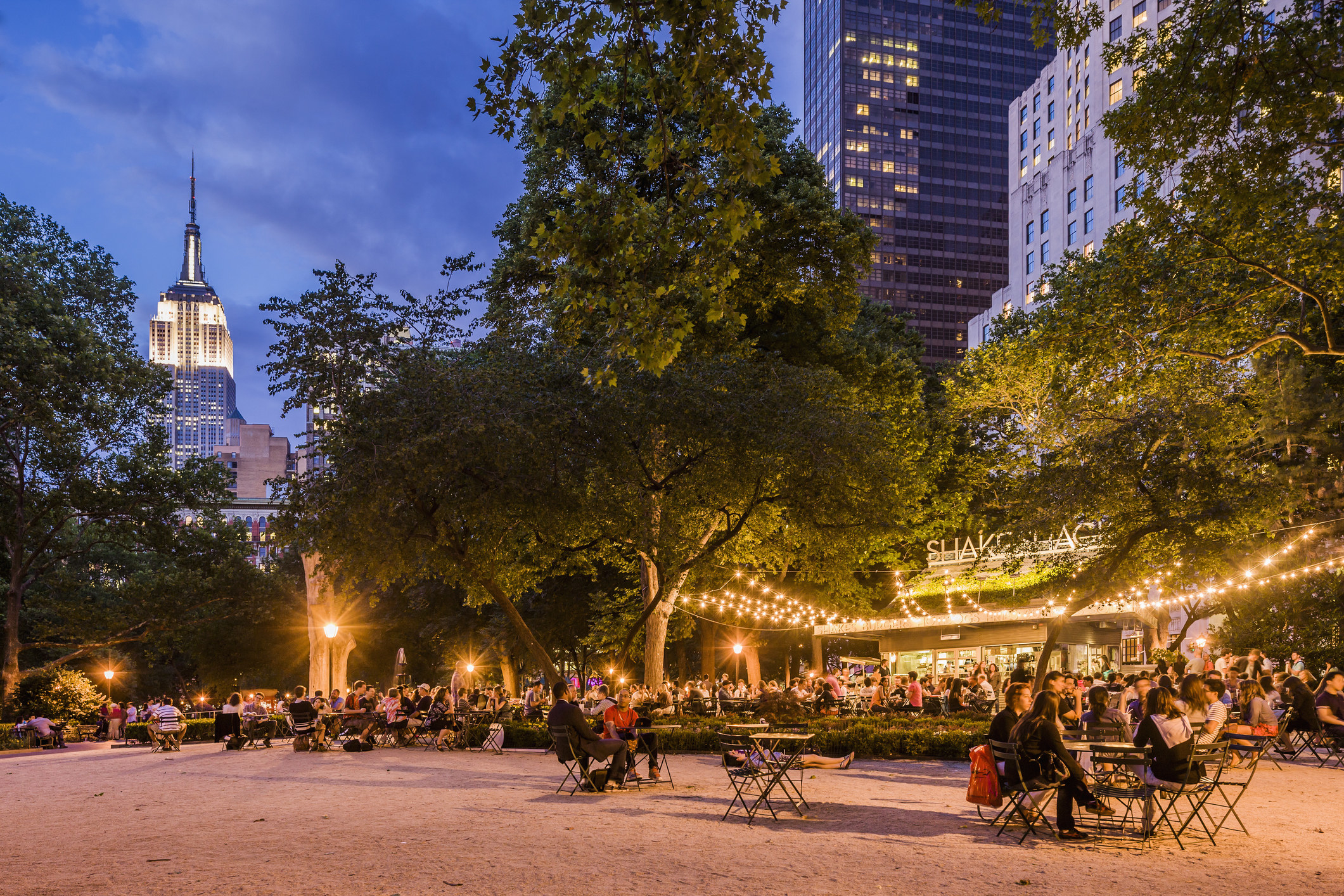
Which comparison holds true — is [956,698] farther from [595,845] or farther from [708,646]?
[595,845]

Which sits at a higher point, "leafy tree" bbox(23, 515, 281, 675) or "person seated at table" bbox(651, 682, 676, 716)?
"leafy tree" bbox(23, 515, 281, 675)

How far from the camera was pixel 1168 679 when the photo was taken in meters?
15.8

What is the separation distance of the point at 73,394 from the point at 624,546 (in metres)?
16.9

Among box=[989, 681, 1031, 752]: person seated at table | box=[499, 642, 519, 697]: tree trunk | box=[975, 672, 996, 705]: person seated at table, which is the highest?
box=[989, 681, 1031, 752]: person seated at table

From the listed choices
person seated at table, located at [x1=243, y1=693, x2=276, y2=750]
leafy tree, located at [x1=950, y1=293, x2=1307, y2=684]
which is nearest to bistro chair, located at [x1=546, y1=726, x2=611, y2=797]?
leafy tree, located at [x1=950, y1=293, x2=1307, y2=684]

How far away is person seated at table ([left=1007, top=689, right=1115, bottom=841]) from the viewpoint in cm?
823

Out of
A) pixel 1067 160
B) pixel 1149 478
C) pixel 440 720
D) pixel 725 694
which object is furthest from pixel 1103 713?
pixel 1067 160

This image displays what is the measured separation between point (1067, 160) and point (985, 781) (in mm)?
68076

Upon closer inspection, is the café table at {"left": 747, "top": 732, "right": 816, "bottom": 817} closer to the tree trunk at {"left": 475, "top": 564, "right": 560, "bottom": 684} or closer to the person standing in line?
the tree trunk at {"left": 475, "top": 564, "right": 560, "bottom": 684}

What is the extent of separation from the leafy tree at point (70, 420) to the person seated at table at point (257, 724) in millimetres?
8543

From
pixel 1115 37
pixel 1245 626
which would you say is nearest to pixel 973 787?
pixel 1245 626

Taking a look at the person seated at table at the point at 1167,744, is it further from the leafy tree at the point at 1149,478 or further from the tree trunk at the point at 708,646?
the tree trunk at the point at 708,646

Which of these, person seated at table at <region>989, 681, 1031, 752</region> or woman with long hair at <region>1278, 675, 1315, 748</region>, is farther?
woman with long hair at <region>1278, 675, 1315, 748</region>

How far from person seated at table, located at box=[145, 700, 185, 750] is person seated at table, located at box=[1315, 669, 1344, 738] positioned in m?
20.1
